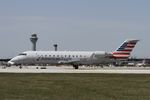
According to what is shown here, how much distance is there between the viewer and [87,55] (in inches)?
3718

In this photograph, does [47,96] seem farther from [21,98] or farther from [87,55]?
[87,55]

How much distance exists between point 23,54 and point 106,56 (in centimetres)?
1840

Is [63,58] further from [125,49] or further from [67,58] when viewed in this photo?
[125,49]

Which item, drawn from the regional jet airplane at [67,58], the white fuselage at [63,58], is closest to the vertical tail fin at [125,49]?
the regional jet airplane at [67,58]

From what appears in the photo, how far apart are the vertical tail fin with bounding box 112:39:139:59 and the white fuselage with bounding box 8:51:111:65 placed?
10.7ft

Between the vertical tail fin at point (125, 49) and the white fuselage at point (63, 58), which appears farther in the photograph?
the vertical tail fin at point (125, 49)

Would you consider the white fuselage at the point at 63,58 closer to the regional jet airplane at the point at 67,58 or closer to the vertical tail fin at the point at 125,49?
the regional jet airplane at the point at 67,58

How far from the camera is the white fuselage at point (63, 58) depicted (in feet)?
304

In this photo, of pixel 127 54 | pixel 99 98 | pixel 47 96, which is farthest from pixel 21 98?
pixel 127 54

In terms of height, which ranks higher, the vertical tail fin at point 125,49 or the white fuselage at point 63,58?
the vertical tail fin at point 125,49

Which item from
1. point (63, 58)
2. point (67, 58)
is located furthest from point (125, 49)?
point (63, 58)

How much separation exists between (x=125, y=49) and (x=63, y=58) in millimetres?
15904

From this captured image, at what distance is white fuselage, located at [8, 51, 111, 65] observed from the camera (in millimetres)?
92625

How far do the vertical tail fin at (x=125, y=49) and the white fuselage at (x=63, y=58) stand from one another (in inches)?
128
